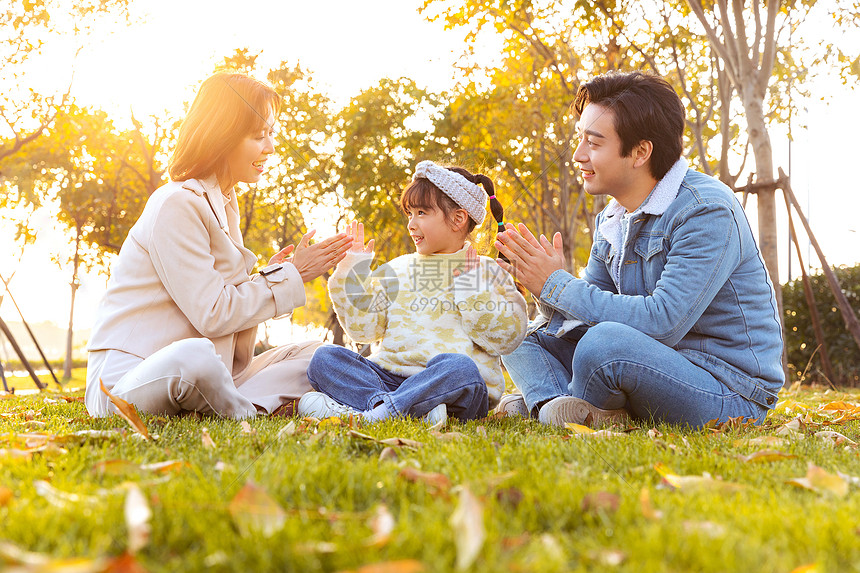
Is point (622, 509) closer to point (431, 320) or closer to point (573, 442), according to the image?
point (573, 442)

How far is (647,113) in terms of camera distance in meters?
3.54

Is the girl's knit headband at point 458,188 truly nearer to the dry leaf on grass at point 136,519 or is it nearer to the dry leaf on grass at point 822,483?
the dry leaf on grass at point 822,483

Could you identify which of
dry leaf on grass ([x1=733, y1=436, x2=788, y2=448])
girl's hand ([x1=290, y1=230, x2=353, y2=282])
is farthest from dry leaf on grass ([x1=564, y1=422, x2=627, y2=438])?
girl's hand ([x1=290, y1=230, x2=353, y2=282])

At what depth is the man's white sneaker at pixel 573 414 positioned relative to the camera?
3.38 meters

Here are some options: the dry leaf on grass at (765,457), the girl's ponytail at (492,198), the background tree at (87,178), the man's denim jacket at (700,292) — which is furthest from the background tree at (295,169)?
the dry leaf on grass at (765,457)

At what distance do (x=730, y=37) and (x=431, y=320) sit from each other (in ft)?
18.2

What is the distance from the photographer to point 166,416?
3195 mm

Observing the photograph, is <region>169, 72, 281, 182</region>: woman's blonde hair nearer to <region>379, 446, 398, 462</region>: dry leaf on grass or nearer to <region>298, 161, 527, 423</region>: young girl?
<region>298, 161, 527, 423</region>: young girl

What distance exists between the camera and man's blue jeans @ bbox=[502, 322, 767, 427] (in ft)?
10.4

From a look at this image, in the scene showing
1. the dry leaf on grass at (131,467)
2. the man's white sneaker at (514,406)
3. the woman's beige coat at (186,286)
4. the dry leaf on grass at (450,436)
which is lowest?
the man's white sneaker at (514,406)

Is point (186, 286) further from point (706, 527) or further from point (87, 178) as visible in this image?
point (87, 178)

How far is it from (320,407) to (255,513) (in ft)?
6.97

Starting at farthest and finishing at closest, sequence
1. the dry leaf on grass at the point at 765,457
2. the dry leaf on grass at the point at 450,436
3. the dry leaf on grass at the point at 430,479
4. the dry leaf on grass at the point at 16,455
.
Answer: the dry leaf on grass at the point at 450,436 < the dry leaf on grass at the point at 765,457 < the dry leaf on grass at the point at 16,455 < the dry leaf on grass at the point at 430,479

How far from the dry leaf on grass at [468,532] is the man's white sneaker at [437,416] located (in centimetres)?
185
